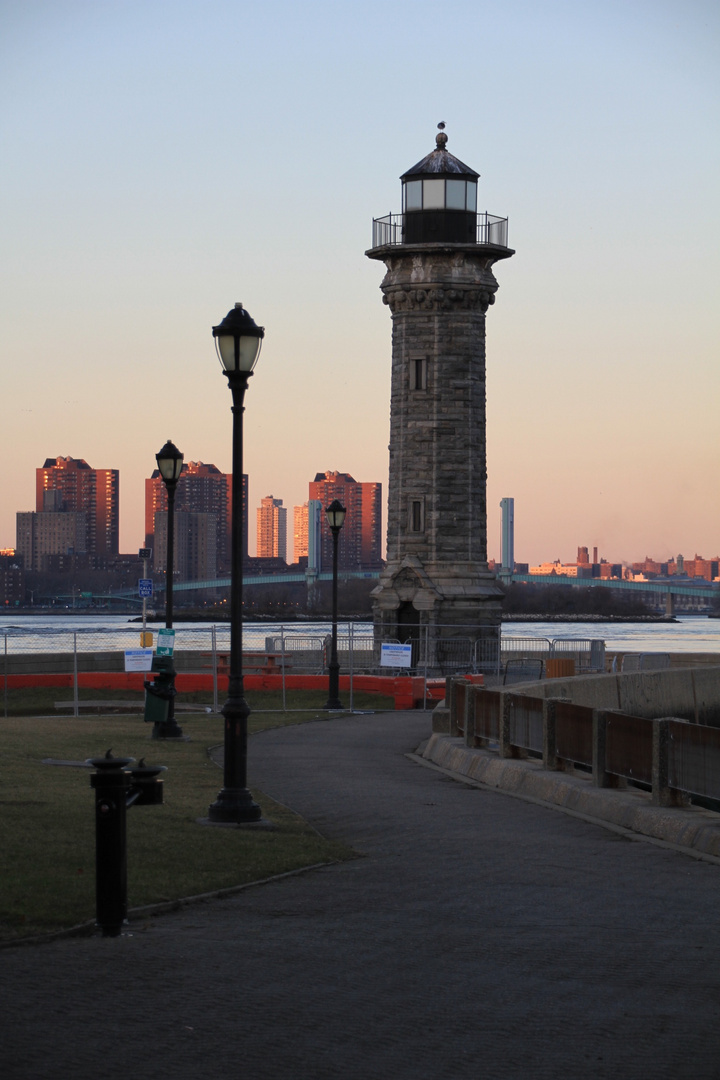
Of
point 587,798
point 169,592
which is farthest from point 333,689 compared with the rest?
point 587,798

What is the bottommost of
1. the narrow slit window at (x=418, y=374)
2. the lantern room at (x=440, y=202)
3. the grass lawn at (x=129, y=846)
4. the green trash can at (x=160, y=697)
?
the grass lawn at (x=129, y=846)

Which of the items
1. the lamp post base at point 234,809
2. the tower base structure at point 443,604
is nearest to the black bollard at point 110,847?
the lamp post base at point 234,809

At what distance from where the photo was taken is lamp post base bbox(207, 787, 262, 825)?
1323 centimetres

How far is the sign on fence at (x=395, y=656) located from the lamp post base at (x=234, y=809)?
1885cm

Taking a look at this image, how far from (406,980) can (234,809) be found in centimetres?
579

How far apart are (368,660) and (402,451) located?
25.3ft

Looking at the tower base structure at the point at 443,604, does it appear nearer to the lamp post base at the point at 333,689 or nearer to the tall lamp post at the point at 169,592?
the lamp post base at the point at 333,689

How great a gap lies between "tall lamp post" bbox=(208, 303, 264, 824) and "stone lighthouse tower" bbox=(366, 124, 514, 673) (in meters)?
33.0

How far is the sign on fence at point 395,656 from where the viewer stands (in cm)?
3241

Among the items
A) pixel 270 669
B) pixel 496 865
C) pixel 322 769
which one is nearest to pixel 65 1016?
pixel 496 865

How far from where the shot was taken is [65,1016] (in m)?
6.86

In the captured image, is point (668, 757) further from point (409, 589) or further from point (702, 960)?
point (409, 589)

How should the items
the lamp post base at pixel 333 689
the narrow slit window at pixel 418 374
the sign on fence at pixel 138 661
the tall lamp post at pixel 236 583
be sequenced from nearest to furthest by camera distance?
the tall lamp post at pixel 236 583, the sign on fence at pixel 138 661, the lamp post base at pixel 333 689, the narrow slit window at pixel 418 374

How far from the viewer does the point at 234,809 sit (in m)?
13.2
